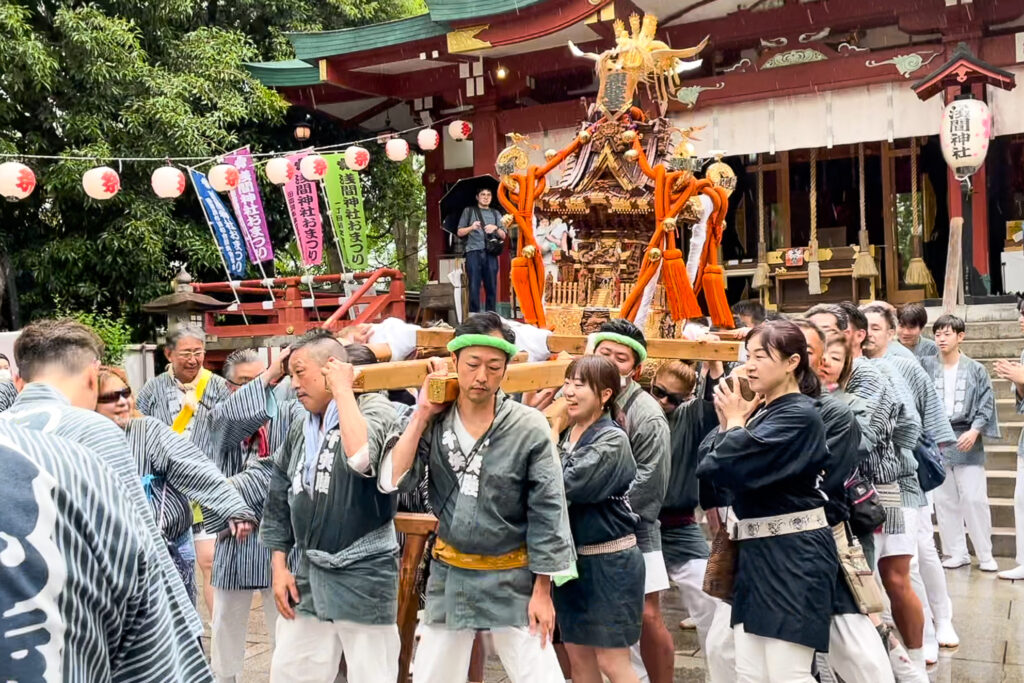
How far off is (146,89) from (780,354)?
42.8ft

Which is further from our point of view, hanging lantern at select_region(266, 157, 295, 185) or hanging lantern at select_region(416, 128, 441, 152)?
hanging lantern at select_region(416, 128, 441, 152)

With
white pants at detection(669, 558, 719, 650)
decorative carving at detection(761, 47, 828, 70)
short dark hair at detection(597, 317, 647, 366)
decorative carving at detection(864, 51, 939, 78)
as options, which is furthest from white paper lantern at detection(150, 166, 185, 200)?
white pants at detection(669, 558, 719, 650)

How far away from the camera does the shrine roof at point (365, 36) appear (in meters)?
14.9

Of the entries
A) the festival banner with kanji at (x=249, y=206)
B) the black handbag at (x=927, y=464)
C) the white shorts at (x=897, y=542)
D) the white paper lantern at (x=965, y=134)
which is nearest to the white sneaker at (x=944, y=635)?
the black handbag at (x=927, y=464)

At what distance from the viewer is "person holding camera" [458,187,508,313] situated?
46.4ft

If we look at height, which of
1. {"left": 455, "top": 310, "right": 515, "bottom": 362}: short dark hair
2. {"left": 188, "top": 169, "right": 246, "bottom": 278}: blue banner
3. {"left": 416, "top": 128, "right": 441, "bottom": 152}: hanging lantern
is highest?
{"left": 416, "top": 128, "right": 441, "bottom": 152}: hanging lantern

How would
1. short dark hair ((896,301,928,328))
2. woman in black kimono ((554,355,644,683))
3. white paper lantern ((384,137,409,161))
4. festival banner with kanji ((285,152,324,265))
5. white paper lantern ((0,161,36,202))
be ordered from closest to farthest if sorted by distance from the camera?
woman in black kimono ((554,355,644,683)) < short dark hair ((896,301,928,328)) < white paper lantern ((0,161,36,202)) < festival banner with kanji ((285,152,324,265)) < white paper lantern ((384,137,409,161))

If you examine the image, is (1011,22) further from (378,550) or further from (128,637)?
(128,637)

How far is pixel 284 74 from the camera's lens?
16.3 metres

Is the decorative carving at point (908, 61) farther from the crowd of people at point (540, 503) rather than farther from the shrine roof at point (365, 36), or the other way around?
the crowd of people at point (540, 503)

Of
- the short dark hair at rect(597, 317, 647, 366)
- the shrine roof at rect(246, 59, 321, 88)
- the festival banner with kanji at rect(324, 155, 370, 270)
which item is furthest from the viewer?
the shrine roof at rect(246, 59, 321, 88)

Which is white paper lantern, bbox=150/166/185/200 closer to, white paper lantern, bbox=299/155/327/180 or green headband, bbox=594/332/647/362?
white paper lantern, bbox=299/155/327/180

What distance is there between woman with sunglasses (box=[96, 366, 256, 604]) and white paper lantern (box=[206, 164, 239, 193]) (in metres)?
9.56

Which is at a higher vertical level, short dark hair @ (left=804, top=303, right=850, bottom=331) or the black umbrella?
the black umbrella
